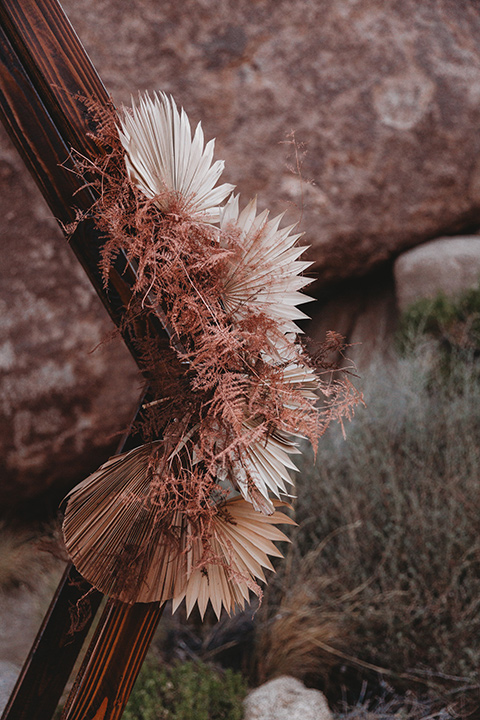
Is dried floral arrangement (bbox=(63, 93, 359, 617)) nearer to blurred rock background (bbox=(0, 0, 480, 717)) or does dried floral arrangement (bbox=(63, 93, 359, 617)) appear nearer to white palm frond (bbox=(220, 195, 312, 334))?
white palm frond (bbox=(220, 195, 312, 334))

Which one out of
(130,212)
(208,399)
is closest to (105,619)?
(208,399)

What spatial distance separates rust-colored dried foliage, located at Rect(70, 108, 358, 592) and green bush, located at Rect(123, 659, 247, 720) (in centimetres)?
91

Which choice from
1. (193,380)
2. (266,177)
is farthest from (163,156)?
(266,177)

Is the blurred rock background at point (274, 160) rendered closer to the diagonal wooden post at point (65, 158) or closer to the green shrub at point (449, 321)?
the green shrub at point (449, 321)

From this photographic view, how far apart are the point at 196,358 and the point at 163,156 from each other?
189mm

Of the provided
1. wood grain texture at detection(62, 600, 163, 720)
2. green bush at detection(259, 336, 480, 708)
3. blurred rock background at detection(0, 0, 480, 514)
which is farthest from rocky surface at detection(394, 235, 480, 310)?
wood grain texture at detection(62, 600, 163, 720)

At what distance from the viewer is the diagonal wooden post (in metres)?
0.49

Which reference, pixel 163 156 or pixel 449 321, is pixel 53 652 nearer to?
pixel 163 156

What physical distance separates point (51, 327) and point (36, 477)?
581mm

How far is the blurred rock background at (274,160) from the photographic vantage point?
1894mm

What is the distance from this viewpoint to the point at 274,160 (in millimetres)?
2146

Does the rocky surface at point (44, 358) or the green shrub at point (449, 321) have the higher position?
the rocky surface at point (44, 358)

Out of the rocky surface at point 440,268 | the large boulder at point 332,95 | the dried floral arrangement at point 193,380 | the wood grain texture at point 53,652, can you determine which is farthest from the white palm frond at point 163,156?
the rocky surface at point 440,268

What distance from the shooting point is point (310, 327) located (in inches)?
111
